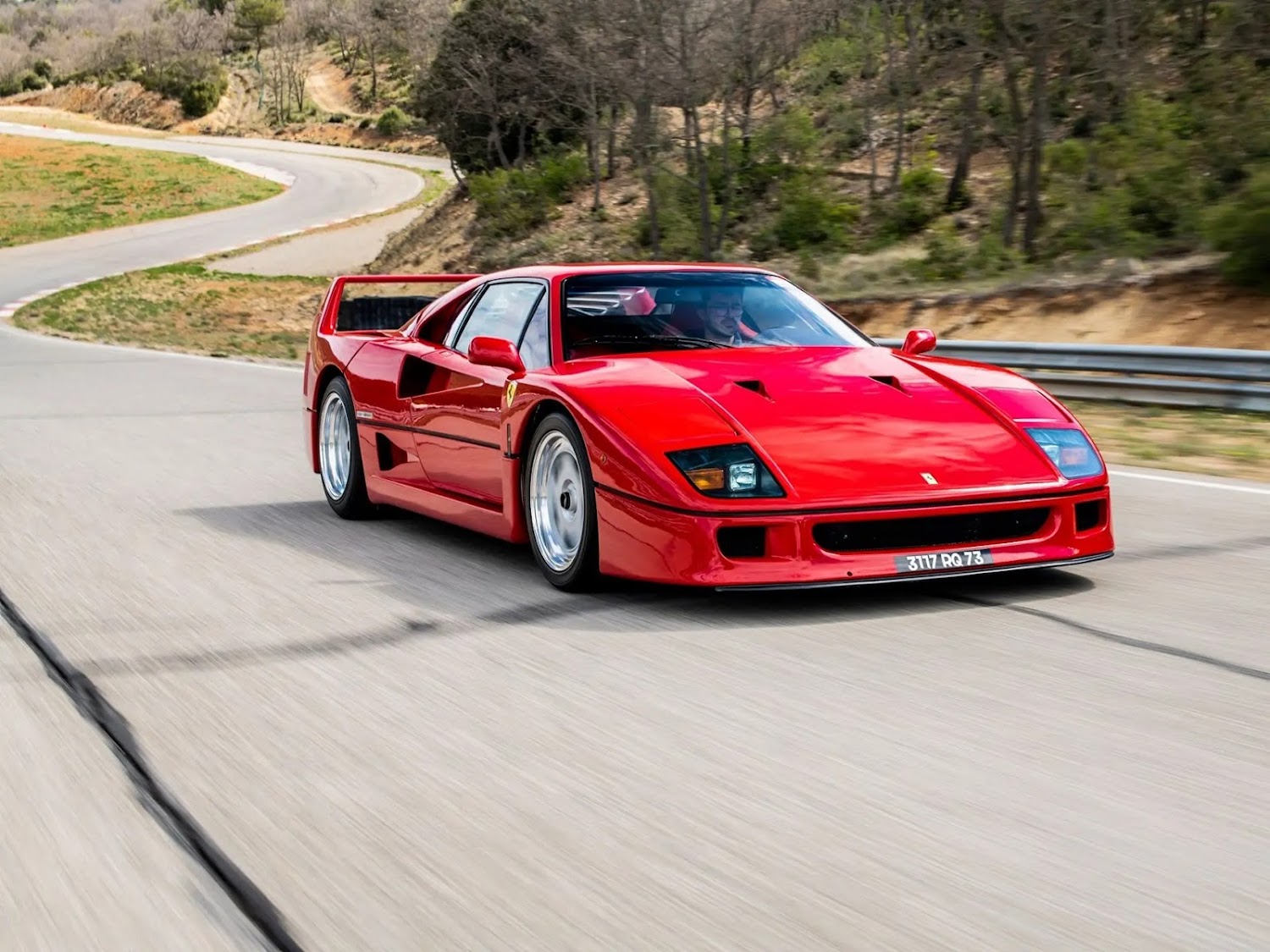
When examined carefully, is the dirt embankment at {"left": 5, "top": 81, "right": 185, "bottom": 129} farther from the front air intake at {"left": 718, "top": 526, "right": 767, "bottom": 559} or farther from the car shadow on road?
the front air intake at {"left": 718, "top": 526, "right": 767, "bottom": 559}

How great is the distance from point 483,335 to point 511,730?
10.4 feet

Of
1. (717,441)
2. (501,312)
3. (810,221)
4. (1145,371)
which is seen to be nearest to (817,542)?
(717,441)

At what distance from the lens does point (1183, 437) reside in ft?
34.3

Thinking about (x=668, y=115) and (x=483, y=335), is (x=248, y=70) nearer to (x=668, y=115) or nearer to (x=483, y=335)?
(x=668, y=115)

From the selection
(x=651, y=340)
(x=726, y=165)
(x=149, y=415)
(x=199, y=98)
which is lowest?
(x=149, y=415)

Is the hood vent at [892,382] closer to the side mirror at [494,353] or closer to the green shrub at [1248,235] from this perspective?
the side mirror at [494,353]

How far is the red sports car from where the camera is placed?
17.2 ft

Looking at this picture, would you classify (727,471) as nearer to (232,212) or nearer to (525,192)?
(525,192)

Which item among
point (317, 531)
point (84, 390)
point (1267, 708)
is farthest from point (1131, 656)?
point (84, 390)

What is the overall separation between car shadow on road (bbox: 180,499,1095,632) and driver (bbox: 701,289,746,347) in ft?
3.73

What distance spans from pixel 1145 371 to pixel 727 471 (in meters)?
7.34

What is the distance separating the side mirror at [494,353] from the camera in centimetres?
620

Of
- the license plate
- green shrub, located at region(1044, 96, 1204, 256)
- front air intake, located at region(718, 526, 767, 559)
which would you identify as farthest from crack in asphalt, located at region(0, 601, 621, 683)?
green shrub, located at region(1044, 96, 1204, 256)

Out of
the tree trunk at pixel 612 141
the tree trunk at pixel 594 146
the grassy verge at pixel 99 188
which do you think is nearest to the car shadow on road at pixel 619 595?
the tree trunk at pixel 594 146
